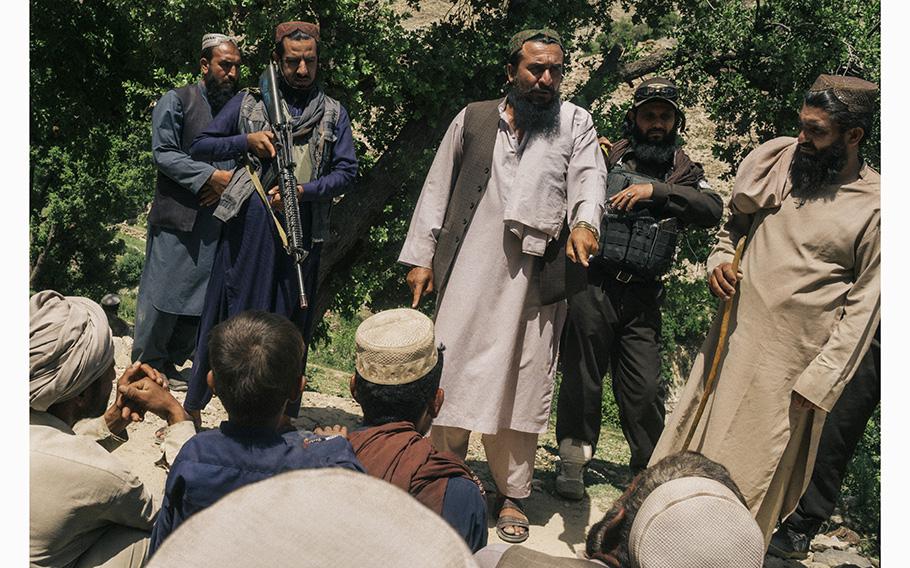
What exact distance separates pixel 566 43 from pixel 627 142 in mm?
2835

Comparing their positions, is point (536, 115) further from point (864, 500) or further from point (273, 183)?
point (864, 500)

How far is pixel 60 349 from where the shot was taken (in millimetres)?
2496

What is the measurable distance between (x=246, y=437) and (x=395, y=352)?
0.55 meters

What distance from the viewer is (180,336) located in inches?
212

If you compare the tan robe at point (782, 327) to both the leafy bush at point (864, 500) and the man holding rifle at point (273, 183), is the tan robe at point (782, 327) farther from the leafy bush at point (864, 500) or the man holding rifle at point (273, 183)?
the man holding rifle at point (273, 183)

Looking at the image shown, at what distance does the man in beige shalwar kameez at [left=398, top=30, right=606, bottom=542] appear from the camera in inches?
157

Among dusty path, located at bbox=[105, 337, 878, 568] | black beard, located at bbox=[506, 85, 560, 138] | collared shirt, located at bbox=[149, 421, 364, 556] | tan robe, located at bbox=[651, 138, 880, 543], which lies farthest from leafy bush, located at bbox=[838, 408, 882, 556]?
collared shirt, located at bbox=[149, 421, 364, 556]

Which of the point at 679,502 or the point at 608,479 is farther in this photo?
the point at 608,479

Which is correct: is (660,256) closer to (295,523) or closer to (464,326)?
(464,326)

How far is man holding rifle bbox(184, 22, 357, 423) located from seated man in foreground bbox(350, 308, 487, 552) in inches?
57.4

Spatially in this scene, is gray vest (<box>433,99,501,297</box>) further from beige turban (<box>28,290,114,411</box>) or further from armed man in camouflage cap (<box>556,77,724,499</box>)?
beige turban (<box>28,290,114,411</box>)

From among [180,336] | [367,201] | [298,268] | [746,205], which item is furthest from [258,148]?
[367,201]

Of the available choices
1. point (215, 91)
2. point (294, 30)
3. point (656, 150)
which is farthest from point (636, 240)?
point (215, 91)

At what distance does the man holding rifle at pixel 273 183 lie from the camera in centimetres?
424
